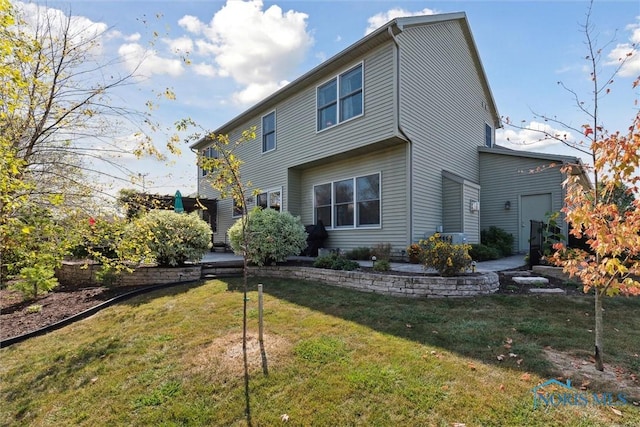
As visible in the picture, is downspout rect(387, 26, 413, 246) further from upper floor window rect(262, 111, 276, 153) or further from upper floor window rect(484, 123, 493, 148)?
upper floor window rect(484, 123, 493, 148)

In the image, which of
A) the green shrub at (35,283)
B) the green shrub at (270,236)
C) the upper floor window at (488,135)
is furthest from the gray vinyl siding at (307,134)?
the upper floor window at (488,135)

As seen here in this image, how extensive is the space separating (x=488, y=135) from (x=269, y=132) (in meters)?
9.41

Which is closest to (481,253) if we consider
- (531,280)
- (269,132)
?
(531,280)

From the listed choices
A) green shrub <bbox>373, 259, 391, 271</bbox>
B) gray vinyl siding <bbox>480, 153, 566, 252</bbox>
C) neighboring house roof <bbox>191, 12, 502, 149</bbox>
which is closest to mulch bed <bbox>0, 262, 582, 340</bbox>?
green shrub <bbox>373, 259, 391, 271</bbox>

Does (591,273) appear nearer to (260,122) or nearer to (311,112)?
(311,112)

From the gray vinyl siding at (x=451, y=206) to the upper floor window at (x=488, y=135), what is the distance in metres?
5.12

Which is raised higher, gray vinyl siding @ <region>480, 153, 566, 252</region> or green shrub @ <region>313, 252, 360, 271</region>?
gray vinyl siding @ <region>480, 153, 566, 252</region>

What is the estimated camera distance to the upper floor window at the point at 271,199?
40.0 ft

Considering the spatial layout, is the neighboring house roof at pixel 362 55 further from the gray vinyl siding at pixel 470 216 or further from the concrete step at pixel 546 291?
the concrete step at pixel 546 291

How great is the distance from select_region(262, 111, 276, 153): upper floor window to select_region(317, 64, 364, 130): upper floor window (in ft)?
9.04

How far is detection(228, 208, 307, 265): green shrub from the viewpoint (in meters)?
8.16

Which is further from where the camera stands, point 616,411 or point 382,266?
point 382,266

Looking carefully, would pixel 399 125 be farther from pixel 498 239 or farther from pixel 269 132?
pixel 269 132

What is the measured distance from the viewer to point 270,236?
8.07 meters
